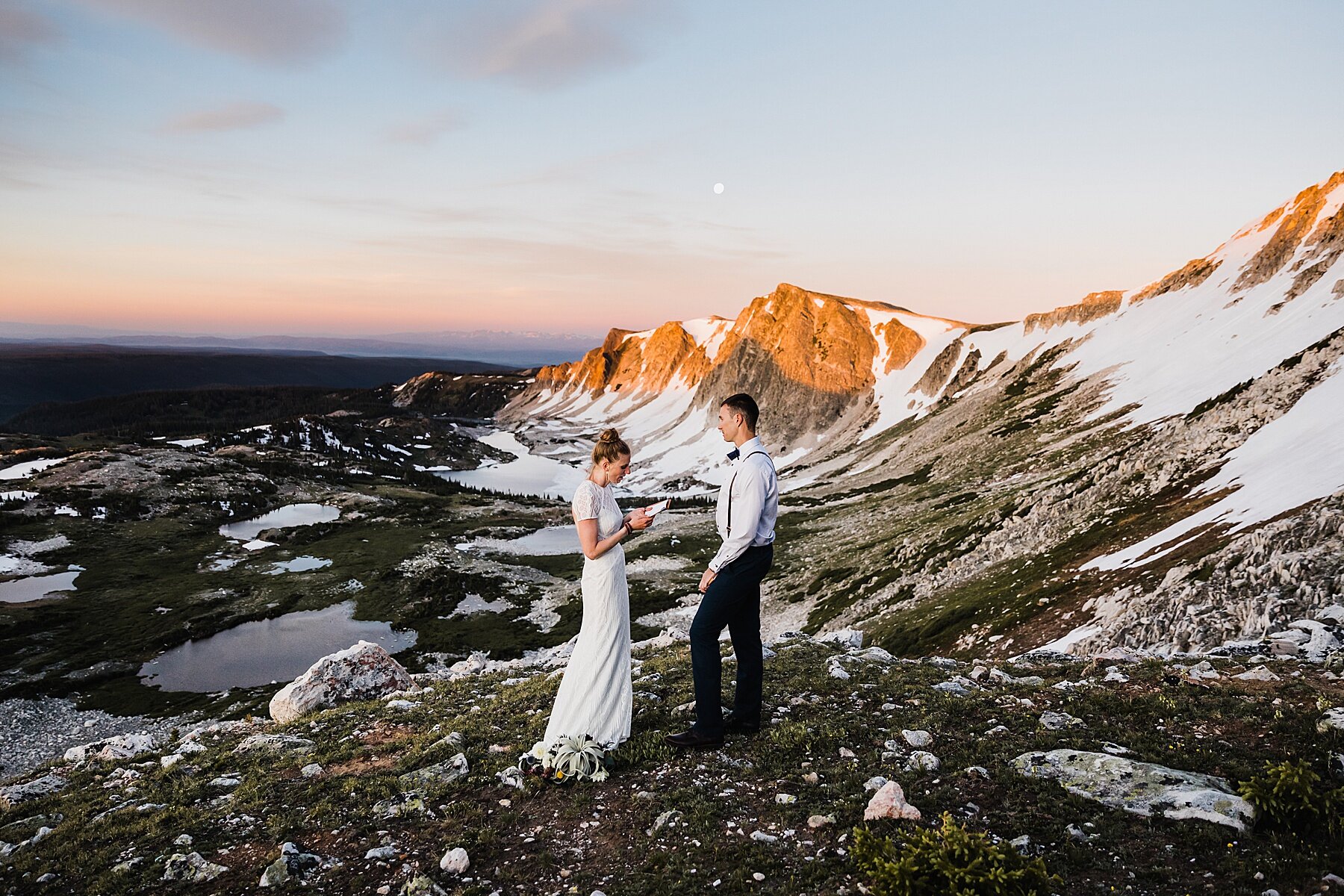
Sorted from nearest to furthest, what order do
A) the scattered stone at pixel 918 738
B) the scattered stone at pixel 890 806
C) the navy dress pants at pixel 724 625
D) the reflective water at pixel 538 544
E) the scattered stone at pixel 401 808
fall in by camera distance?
the scattered stone at pixel 890 806 < the scattered stone at pixel 401 808 < the navy dress pants at pixel 724 625 < the scattered stone at pixel 918 738 < the reflective water at pixel 538 544

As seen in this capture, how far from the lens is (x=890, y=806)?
7504 mm

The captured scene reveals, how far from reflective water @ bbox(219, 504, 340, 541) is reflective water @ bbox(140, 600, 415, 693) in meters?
53.2

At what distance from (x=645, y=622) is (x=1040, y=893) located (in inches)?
2321

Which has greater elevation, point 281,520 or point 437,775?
point 437,775

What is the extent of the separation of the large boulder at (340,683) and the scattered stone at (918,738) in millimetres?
15054

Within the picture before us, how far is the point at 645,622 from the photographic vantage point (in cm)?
6291

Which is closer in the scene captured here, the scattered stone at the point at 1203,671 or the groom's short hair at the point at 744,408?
the groom's short hair at the point at 744,408

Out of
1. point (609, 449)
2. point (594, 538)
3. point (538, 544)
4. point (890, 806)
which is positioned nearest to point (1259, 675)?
point (890, 806)

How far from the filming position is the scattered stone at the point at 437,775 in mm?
9875

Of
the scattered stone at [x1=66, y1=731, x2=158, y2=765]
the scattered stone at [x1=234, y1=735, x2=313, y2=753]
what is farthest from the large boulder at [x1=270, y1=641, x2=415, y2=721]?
the scattered stone at [x1=234, y1=735, x2=313, y2=753]

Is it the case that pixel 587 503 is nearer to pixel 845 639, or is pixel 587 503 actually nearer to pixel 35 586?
pixel 845 639

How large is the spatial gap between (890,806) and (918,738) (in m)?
2.58

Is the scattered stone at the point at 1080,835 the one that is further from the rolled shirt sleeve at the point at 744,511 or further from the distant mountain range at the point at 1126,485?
the distant mountain range at the point at 1126,485

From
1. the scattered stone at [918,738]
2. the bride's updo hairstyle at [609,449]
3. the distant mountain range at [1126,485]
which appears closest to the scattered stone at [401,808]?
the bride's updo hairstyle at [609,449]
